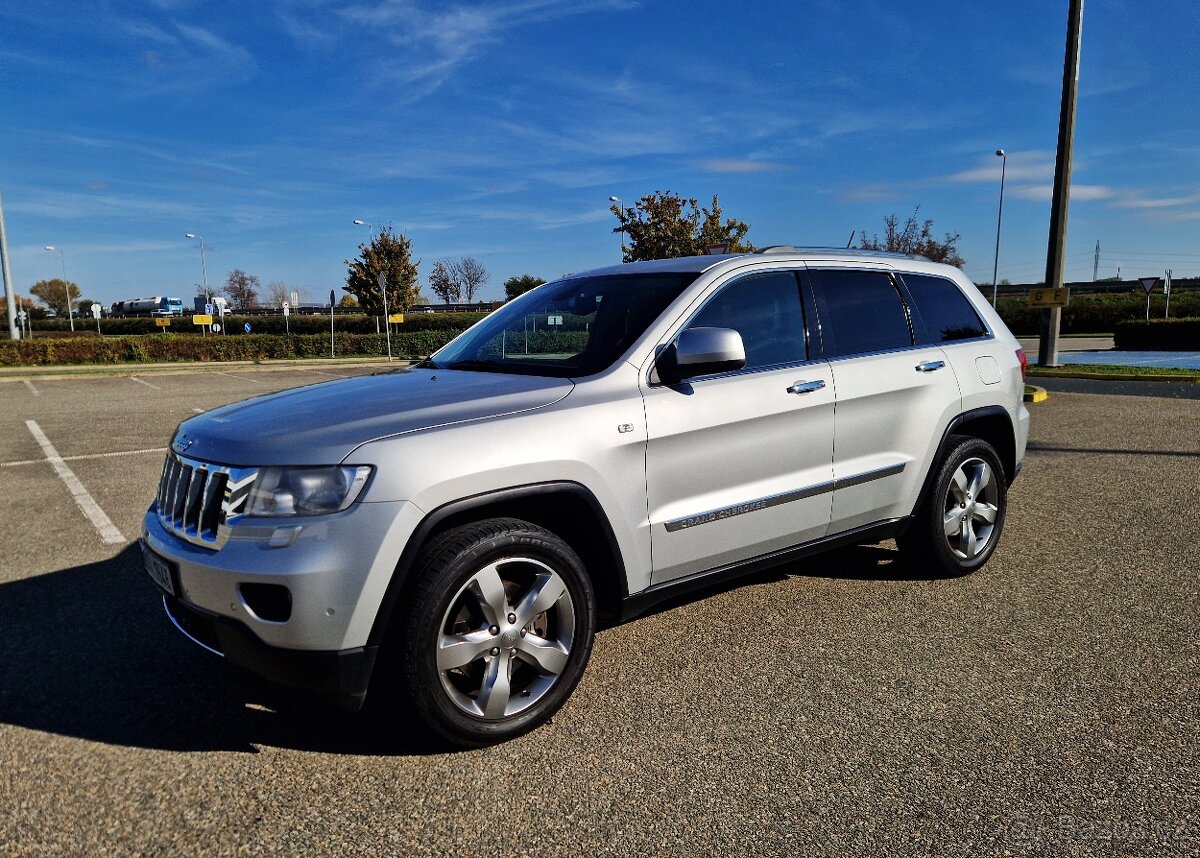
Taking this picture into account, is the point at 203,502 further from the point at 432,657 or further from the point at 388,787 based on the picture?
the point at 388,787

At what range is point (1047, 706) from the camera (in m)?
3.24

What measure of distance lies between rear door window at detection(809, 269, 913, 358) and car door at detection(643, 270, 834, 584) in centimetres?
18

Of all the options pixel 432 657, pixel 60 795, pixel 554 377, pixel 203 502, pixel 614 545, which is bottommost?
pixel 60 795

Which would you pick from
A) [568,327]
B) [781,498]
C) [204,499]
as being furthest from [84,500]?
[781,498]

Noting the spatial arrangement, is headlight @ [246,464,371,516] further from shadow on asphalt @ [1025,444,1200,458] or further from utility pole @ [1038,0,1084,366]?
utility pole @ [1038,0,1084,366]

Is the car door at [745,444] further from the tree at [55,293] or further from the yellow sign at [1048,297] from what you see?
the tree at [55,293]

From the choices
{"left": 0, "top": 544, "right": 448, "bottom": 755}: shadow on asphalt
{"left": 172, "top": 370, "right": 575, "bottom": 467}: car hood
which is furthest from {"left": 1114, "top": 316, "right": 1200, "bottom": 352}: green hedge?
{"left": 0, "top": 544, "right": 448, "bottom": 755}: shadow on asphalt

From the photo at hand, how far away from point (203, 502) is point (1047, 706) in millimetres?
3174

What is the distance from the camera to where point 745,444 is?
3625mm

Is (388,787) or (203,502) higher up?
(203,502)

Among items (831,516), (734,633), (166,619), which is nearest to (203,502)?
(166,619)

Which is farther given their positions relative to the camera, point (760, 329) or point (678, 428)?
point (760, 329)

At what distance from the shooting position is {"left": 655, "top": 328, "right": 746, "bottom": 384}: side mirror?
329 centimetres

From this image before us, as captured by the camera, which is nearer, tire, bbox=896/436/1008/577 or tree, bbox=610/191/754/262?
tire, bbox=896/436/1008/577
